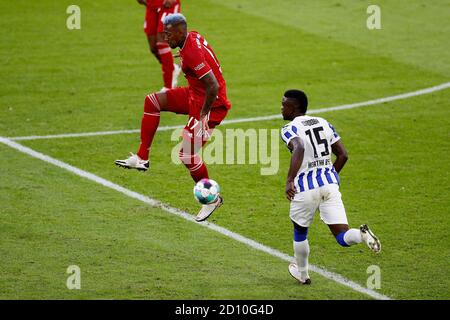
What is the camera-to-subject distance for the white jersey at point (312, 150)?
10.1 metres

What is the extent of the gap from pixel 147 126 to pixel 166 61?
209 inches

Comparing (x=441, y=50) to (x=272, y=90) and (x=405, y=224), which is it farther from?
(x=405, y=224)

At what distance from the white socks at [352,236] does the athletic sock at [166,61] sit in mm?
8229

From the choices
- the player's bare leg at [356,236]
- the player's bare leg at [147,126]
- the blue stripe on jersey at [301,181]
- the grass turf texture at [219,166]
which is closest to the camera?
the player's bare leg at [356,236]

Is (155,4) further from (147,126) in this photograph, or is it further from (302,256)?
(302,256)

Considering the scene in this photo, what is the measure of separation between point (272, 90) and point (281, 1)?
7243 millimetres

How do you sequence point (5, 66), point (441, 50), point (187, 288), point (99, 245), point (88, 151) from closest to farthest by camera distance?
1. point (187, 288)
2. point (99, 245)
3. point (88, 151)
4. point (5, 66)
5. point (441, 50)

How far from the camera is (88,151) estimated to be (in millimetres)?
15297

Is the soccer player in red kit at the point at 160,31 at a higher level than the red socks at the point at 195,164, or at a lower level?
higher

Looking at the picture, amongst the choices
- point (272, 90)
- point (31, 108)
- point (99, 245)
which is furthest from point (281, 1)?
point (99, 245)

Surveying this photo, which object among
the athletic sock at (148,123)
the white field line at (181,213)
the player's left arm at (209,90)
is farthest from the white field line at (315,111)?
the player's left arm at (209,90)

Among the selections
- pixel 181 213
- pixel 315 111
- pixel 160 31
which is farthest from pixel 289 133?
pixel 160 31

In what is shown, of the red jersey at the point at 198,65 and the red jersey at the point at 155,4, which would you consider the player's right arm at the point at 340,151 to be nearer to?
the red jersey at the point at 198,65

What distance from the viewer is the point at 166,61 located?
17.4 meters
